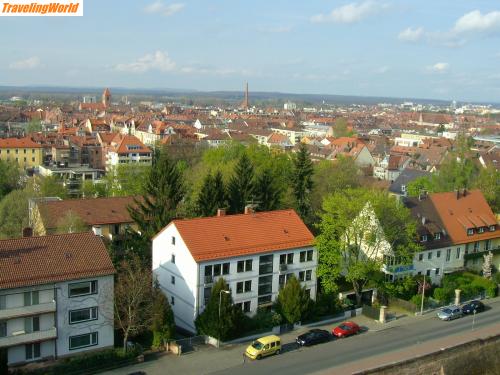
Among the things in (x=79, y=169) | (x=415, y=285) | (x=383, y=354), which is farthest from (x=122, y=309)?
(x=79, y=169)

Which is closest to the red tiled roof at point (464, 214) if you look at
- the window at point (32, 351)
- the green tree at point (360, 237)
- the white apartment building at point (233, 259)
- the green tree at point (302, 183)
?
the green tree at point (360, 237)

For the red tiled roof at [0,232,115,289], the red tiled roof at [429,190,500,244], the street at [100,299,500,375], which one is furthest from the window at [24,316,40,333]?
the red tiled roof at [429,190,500,244]

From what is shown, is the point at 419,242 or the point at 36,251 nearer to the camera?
the point at 36,251

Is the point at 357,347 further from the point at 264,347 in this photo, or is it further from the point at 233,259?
the point at 233,259

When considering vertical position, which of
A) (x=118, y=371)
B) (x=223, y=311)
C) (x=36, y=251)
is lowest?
(x=118, y=371)

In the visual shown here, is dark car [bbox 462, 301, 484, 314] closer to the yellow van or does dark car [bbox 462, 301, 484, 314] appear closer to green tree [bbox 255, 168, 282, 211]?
the yellow van

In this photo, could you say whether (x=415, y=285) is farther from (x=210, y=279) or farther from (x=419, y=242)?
(x=210, y=279)
